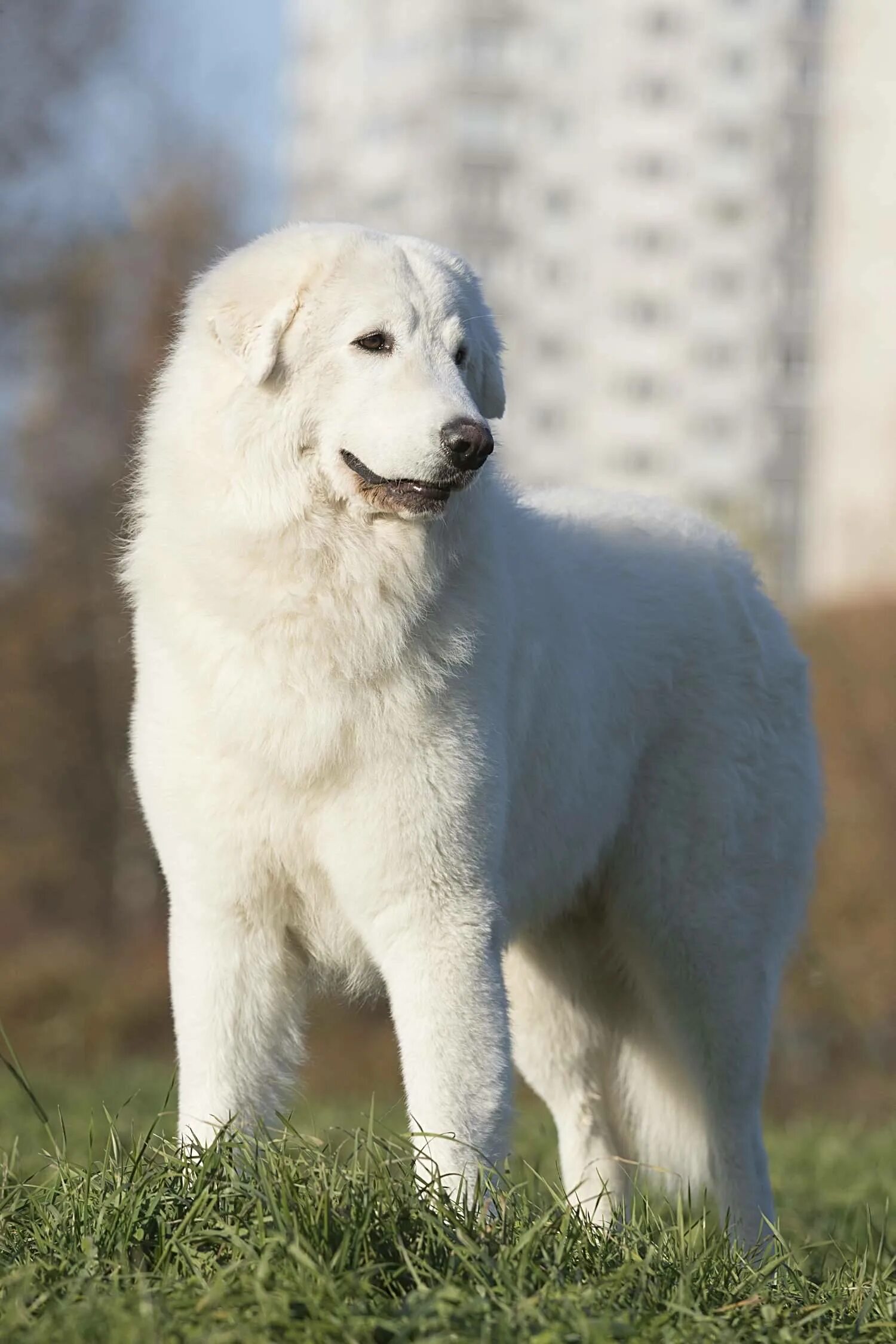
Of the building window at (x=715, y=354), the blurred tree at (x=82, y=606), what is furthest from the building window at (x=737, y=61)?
the blurred tree at (x=82, y=606)

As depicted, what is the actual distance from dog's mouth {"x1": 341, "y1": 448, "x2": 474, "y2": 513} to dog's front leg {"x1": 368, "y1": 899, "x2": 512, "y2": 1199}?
794mm

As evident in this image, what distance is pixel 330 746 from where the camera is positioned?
323cm

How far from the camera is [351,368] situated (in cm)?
330

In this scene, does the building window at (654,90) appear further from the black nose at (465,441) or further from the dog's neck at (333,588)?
the black nose at (465,441)

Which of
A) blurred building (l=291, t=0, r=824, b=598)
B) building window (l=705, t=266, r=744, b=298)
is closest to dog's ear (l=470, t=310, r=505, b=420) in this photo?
blurred building (l=291, t=0, r=824, b=598)

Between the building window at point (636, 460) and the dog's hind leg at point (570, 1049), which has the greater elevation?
the dog's hind leg at point (570, 1049)

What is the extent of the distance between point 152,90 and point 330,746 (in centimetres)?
1181

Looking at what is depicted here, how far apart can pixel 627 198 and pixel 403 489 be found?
2353 inches

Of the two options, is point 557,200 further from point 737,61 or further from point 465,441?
point 465,441

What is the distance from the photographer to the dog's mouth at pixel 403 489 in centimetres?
321

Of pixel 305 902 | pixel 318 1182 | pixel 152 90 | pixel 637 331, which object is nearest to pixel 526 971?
pixel 305 902

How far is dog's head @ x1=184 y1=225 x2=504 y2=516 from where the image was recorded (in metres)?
3.17

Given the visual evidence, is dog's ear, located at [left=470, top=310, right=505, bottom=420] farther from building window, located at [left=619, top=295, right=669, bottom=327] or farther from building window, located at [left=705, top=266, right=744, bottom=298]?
building window, located at [left=705, top=266, right=744, bottom=298]

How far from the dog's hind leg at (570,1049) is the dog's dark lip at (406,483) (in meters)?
1.59
